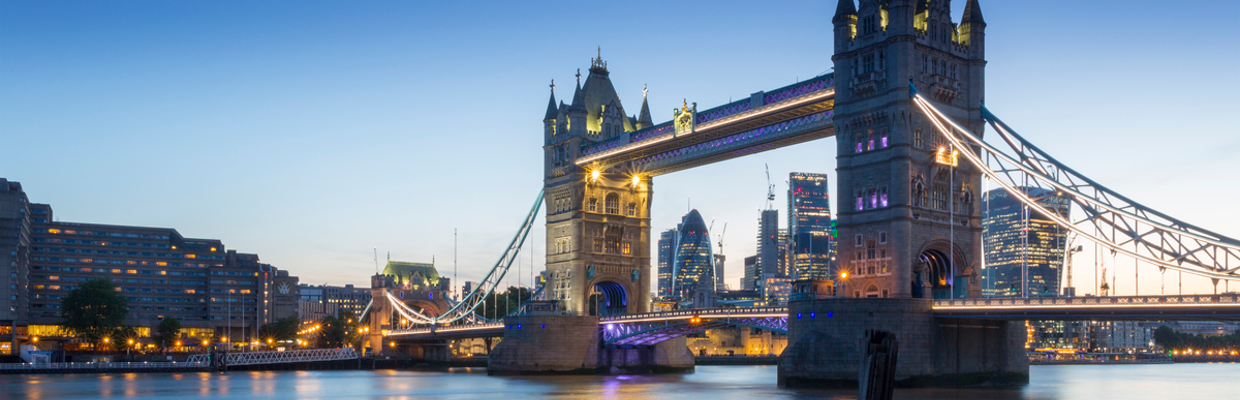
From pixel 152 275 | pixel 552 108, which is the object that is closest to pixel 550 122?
pixel 552 108

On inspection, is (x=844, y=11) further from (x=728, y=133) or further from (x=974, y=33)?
(x=728, y=133)

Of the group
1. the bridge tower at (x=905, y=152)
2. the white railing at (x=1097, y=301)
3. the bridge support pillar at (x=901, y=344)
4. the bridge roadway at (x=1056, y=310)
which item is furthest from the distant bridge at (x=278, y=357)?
the white railing at (x=1097, y=301)

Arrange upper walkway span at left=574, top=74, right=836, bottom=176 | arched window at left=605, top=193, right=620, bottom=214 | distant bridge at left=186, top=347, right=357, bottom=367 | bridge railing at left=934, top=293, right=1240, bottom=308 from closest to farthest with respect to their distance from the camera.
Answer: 1. bridge railing at left=934, top=293, right=1240, bottom=308
2. upper walkway span at left=574, top=74, right=836, bottom=176
3. arched window at left=605, top=193, right=620, bottom=214
4. distant bridge at left=186, top=347, right=357, bottom=367

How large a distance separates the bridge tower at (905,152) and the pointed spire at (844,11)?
0.26ft

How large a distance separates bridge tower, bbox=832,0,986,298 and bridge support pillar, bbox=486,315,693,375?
27.8 m

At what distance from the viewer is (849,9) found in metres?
65.4

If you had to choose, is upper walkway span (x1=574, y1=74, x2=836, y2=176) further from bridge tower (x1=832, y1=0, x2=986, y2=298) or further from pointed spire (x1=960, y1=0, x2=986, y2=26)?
pointed spire (x1=960, y1=0, x2=986, y2=26)

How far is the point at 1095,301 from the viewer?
170 feet

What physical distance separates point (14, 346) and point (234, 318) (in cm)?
5493

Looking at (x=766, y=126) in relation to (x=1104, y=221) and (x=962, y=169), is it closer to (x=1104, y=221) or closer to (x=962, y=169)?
(x=962, y=169)

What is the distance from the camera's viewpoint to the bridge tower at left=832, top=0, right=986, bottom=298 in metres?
61.4

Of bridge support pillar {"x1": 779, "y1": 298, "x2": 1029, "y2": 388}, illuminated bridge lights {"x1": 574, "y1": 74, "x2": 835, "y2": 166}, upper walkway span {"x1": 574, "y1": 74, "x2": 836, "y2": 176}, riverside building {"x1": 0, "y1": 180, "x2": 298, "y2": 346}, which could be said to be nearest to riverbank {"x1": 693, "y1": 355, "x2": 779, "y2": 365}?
riverside building {"x1": 0, "y1": 180, "x2": 298, "y2": 346}

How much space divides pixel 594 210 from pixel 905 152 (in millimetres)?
34046

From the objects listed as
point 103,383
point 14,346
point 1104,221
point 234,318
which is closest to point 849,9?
point 1104,221
